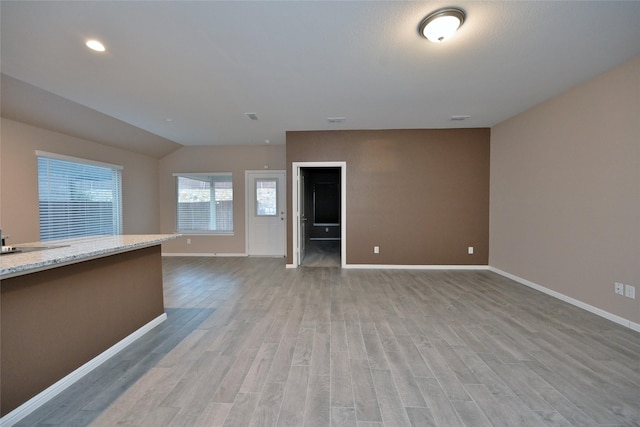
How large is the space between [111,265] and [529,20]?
390cm

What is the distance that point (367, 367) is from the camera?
1.90 m

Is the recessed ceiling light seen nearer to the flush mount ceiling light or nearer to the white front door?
the flush mount ceiling light

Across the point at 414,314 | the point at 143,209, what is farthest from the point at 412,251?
the point at 143,209

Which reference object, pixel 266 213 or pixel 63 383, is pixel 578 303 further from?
pixel 266 213

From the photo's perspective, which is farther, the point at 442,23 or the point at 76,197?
the point at 76,197

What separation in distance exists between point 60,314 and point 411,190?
4.89 meters

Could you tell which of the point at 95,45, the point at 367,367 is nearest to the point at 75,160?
the point at 95,45

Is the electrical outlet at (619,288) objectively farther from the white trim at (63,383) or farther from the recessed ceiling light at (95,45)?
the recessed ceiling light at (95,45)

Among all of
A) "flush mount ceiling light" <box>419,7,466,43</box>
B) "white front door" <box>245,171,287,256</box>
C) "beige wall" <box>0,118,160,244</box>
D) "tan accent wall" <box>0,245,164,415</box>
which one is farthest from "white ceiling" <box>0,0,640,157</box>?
"white front door" <box>245,171,287,256</box>

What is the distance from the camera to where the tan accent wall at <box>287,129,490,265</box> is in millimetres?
4785

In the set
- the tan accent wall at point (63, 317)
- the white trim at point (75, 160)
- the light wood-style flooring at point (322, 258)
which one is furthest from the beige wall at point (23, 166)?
the light wood-style flooring at point (322, 258)

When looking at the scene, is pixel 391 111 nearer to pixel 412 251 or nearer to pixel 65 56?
pixel 412 251

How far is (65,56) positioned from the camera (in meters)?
2.34

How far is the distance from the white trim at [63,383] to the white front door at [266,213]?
3751mm
